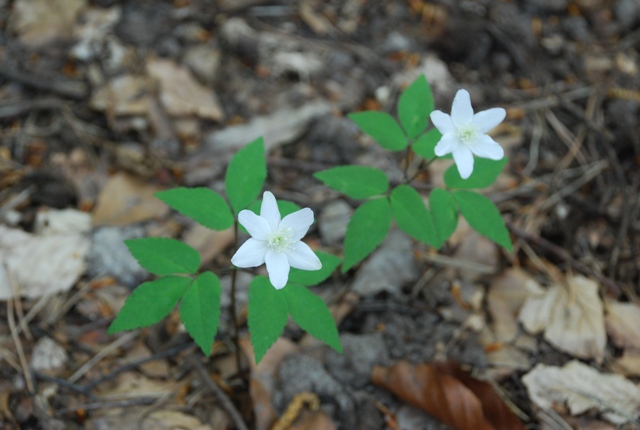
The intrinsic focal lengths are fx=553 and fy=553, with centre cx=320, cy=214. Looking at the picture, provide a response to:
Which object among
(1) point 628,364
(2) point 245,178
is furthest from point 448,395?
(2) point 245,178

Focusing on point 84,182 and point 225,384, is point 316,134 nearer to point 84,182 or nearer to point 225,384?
point 84,182

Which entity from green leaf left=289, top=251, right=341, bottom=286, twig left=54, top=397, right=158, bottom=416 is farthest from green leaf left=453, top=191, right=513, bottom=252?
twig left=54, top=397, right=158, bottom=416

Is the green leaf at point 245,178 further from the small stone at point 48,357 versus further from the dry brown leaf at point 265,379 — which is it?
the small stone at point 48,357

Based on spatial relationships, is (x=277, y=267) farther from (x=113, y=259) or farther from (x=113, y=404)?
(x=113, y=259)

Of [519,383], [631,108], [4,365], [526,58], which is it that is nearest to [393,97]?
[526,58]

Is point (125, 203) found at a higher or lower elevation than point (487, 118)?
lower

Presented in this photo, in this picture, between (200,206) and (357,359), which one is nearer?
(200,206)

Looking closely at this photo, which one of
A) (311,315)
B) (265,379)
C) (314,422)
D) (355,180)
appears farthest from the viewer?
(265,379)
